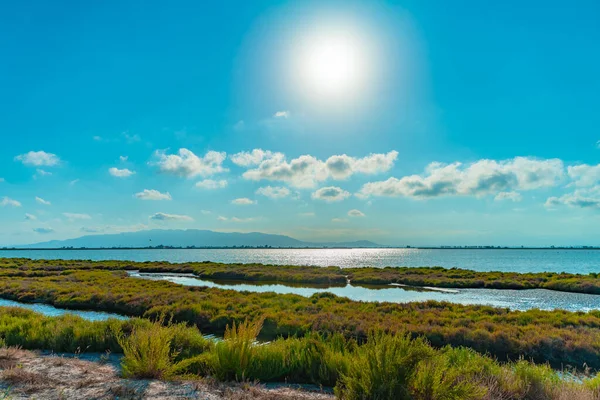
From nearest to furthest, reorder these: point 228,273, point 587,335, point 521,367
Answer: point 521,367 < point 587,335 < point 228,273

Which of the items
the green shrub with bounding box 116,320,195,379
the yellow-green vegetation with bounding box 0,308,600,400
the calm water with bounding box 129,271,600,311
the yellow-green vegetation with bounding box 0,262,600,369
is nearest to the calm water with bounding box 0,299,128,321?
the yellow-green vegetation with bounding box 0,262,600,369

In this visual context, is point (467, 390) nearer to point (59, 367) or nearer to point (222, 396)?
point (222, 396)

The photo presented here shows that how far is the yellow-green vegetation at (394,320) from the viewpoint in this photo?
1479cm

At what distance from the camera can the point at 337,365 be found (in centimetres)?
922

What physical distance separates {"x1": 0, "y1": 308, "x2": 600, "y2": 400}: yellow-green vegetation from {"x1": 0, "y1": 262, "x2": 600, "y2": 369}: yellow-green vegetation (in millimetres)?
2762

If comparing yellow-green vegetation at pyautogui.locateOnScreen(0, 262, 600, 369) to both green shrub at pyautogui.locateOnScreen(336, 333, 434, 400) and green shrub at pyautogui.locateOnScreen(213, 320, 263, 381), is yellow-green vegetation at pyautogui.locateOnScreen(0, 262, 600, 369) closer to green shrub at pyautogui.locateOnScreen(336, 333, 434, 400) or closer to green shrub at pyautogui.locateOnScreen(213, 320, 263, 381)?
green shrub at pyautogui.locateOnScreen(213, 320, 263, 381)

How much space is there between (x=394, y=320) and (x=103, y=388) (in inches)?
567

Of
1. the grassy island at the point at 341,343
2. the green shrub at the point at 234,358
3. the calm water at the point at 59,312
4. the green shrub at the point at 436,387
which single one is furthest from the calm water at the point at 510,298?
the green shrub at the point at 436,387

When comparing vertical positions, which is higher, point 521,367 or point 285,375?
point 521,367

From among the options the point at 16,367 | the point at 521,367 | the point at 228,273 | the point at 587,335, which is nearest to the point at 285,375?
the point at 521,367

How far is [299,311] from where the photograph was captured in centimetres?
2178

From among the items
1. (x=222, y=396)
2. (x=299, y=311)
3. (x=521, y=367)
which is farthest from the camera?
(x=299, y=311)

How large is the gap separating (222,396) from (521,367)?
7.07 meters

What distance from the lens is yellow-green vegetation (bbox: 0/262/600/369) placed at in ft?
48.5
